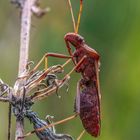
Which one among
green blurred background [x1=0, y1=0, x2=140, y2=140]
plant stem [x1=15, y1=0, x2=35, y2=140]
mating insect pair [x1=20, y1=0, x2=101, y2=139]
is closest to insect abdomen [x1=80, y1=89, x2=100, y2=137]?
mating insect pair [x1=20, y1=0, x2=101, y2=139]

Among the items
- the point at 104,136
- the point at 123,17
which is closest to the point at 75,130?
the point at 104,136

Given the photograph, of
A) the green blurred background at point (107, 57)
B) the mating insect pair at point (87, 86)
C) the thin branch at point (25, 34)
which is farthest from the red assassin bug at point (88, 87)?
the green blurred background at point (107, 57)

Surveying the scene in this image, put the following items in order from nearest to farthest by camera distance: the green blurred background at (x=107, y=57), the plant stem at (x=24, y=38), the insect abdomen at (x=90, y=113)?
the plant stem at (x=24, y=38) < the insect abdomen at (x=90, y=113) < the green blurred background at (x=107, y=57)

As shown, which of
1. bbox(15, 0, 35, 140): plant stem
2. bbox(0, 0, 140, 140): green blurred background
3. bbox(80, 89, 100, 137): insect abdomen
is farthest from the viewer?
bbox(0, 0, 140, 140): green blurred background

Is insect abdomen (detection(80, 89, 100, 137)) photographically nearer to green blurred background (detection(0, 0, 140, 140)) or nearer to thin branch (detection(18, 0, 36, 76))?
thin branch (detection(18, 0, 36, 76))

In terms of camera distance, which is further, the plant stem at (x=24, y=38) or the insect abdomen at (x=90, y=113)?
the insect abdomen at (x=90, y=113)

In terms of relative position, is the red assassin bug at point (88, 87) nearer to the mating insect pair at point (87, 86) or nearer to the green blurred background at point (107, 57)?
the mating insect pair at point (87, 86)

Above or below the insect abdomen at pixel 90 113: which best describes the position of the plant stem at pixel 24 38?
above
